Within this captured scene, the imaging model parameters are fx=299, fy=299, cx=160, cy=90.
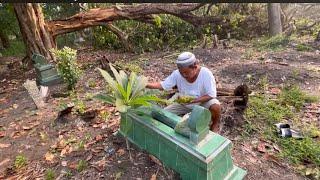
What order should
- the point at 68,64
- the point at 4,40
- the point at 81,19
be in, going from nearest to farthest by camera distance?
the point at 68,64 < the point at 81,19 < the point at 4,40

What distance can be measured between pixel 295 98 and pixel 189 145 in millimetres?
2938

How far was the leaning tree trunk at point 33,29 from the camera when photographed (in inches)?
297

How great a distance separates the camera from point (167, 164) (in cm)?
293

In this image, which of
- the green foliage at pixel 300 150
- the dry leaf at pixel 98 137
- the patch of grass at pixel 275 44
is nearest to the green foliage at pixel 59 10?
the patch of grass at pixel 275 44

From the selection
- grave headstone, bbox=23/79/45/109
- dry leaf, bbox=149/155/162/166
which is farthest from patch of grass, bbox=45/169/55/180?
grave headstone, bbox=23/79/45/109

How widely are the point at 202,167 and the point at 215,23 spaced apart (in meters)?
8.38

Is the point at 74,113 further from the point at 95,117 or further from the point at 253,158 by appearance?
the point at 253,158

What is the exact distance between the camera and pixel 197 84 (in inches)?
141

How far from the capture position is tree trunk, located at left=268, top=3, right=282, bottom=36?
10105 mm

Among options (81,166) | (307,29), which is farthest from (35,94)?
(307,29)

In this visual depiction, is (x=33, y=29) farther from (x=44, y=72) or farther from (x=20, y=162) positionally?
(x=20, y=162)

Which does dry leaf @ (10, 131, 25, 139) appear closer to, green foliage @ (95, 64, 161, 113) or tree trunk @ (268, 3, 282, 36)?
green foliage @ (95, 64, 161, 113)

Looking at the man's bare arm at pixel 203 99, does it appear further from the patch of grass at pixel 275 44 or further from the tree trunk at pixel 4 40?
the tree trunk at pixel 4 40

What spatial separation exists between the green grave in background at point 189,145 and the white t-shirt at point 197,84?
69cm
